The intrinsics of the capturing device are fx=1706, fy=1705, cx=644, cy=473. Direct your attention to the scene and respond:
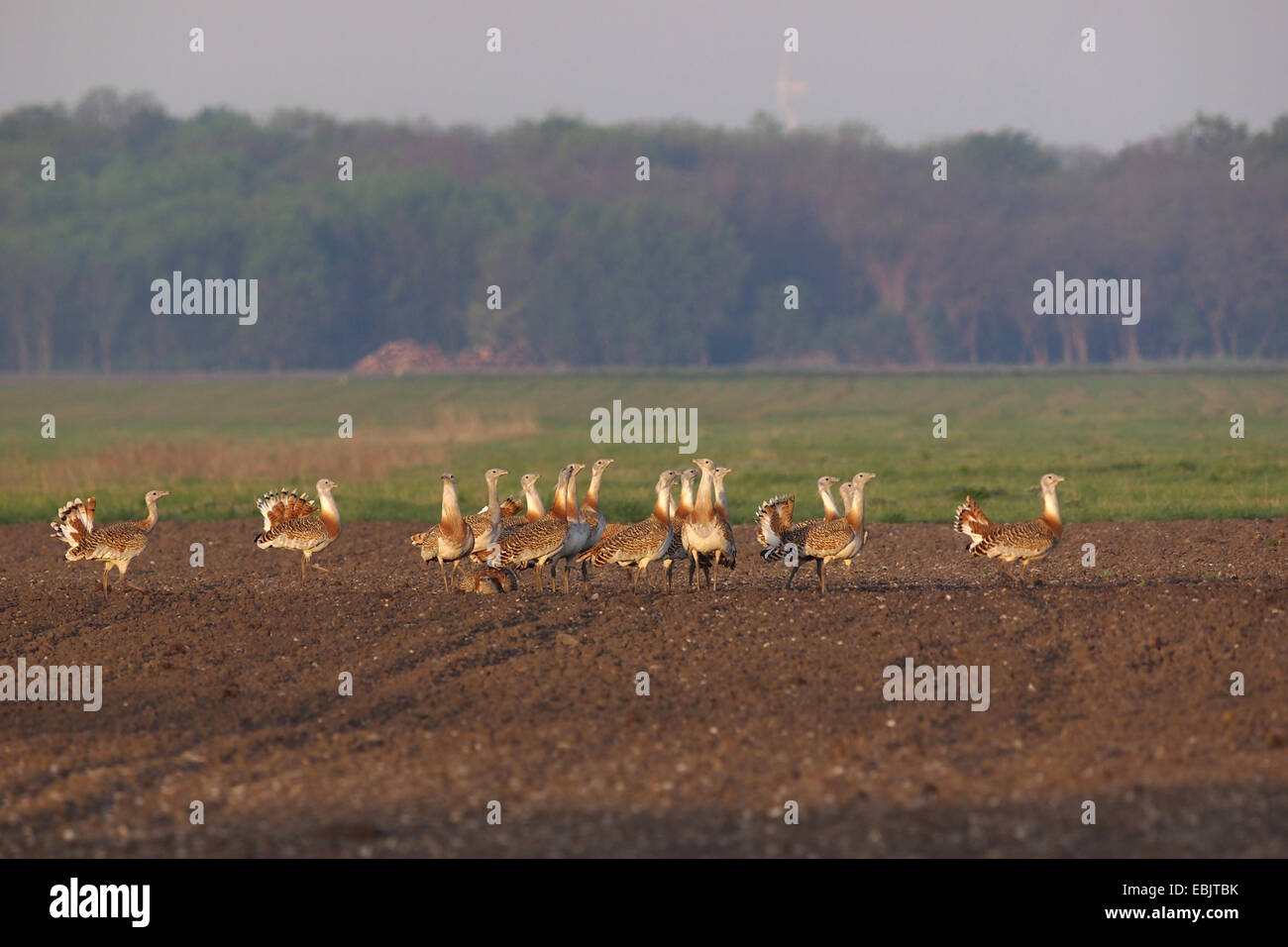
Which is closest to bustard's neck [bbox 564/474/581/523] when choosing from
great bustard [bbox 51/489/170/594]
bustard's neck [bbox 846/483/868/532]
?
bustard's neck [bbox 846/483/868/532]

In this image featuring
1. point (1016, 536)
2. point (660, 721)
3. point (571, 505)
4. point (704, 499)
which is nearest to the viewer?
point (660, 721)

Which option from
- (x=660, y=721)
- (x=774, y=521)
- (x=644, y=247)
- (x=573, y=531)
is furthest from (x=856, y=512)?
(x=644, y=247)

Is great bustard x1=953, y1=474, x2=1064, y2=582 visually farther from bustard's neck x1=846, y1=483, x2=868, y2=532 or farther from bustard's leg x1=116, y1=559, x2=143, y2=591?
bustard's leg x1=116, y1=559, x2=143, y2=591

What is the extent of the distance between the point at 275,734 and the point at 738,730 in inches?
113

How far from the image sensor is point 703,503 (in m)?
14.2

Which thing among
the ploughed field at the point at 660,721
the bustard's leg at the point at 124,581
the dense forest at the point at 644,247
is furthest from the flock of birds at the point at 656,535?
the dense forest at the point at 644,247

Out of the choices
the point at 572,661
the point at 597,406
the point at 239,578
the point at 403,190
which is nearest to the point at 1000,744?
the point at 572,661

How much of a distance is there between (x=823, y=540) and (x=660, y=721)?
414cm

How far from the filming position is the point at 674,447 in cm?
4016

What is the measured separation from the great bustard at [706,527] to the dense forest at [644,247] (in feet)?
192

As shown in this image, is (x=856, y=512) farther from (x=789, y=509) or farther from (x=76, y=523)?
(x=76, y=523)

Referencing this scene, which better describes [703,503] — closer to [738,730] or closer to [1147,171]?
[738,730]

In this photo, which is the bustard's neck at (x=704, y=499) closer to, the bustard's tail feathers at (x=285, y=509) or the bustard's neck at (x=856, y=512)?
the bustard's neck at (x=856, y=512)
